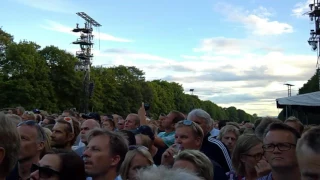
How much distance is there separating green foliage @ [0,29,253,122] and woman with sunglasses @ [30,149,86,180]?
145ft

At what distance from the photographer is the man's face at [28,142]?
157 inches

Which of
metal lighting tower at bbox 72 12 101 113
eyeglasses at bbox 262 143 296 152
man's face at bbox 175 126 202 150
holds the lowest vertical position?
man's face at bbox 175 126 202 150

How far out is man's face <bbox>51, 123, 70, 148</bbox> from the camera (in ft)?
16.9

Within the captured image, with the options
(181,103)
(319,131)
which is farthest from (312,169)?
(181,103)

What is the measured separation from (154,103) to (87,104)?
30259 mm

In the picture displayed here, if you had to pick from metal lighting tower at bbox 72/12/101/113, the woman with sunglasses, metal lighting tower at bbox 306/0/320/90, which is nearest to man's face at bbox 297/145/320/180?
the woman with sunglasses

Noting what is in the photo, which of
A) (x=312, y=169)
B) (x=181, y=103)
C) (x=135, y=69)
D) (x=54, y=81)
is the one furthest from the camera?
(x=181, y=103)

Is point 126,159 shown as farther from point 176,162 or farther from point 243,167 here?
point 243,167

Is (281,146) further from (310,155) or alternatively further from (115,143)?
(115,143)

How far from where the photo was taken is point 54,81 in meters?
53.6

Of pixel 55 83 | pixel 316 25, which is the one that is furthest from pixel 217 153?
pixel 55 83

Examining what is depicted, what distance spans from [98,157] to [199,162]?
3.06ft

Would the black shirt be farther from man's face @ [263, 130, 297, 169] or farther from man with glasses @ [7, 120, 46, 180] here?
man with glasses @ [7, 120, 46, 180]

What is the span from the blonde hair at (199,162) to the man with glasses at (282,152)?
1.60 ft
